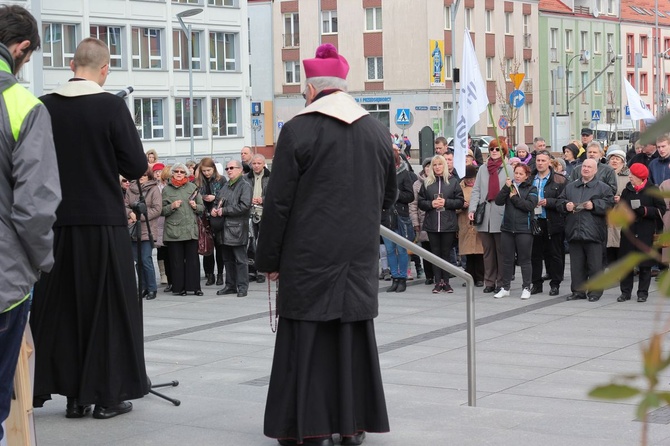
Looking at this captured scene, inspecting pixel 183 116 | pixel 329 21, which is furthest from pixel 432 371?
pixel 329 21

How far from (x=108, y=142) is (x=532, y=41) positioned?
74811mm

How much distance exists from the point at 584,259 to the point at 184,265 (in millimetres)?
5225

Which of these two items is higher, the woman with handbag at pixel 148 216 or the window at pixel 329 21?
the window at pixel 329 21

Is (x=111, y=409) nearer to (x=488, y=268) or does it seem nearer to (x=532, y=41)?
(x=488, y=268)

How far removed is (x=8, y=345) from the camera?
4.33 meters

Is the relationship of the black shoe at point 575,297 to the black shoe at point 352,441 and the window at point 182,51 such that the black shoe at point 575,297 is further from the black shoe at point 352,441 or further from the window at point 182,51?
the window at point 182,51

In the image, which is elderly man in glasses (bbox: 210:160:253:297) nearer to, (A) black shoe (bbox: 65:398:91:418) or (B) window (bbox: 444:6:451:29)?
(A) black shoe (bbox: 65:398:91:418)

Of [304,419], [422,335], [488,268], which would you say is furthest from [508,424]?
[488,268]

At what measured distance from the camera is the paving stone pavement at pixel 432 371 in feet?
19.7

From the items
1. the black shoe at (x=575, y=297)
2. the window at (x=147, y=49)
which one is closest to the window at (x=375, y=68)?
the window at (x=147, y=49)

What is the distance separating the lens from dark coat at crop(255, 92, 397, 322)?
5426mm

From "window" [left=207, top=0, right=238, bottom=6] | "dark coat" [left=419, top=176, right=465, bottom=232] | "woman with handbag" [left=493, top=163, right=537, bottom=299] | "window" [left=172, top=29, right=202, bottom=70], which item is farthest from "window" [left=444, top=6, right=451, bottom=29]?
"woman with handbag" [left=493, top=163, right=537, bottom=299]

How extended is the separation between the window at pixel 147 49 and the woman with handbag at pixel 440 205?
1831 inches

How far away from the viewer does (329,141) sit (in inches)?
214
